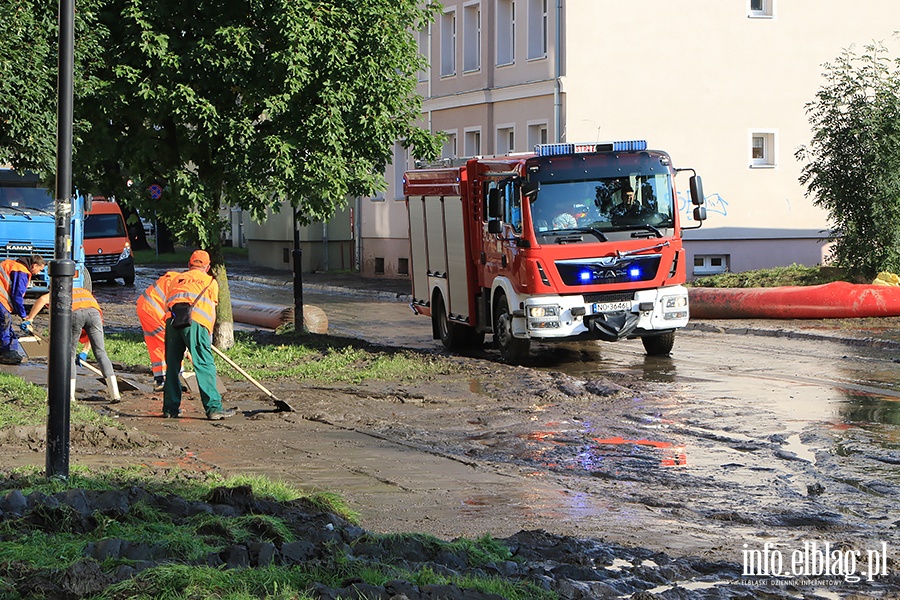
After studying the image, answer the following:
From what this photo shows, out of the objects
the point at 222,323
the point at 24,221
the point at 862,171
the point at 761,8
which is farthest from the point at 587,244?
the point at 761,8

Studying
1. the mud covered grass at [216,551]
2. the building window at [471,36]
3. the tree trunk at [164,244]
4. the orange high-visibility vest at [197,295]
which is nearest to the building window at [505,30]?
the building window at [471,36]

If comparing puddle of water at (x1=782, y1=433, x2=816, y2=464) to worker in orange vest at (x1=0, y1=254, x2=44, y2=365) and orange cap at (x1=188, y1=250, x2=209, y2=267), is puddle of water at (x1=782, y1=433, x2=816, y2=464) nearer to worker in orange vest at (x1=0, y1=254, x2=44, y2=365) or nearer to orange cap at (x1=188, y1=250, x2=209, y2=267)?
orange cap at (x1=188, y1=250, x2=209, y2=267)

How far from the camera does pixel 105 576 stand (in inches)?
224

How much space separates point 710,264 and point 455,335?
47.2 feet

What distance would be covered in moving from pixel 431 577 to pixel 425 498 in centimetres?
296

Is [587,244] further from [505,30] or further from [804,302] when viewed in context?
[505,30]

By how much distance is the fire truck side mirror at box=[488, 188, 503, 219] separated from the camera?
17.6 metres

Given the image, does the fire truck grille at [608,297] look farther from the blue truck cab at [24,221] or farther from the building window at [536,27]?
the building window at [536,27]

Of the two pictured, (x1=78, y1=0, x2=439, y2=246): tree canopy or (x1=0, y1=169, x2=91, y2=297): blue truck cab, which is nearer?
(x1=78, y1=0, x2=439, y2=246): tree canopy

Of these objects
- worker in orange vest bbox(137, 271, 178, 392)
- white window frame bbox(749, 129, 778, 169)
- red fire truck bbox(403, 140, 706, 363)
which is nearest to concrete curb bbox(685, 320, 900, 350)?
red fire truck bbox(403, 140, 706, 363)

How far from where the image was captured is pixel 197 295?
12844 mm

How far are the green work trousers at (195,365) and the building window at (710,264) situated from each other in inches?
846

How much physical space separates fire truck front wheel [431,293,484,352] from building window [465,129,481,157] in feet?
49.7

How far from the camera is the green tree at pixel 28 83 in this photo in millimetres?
13250
